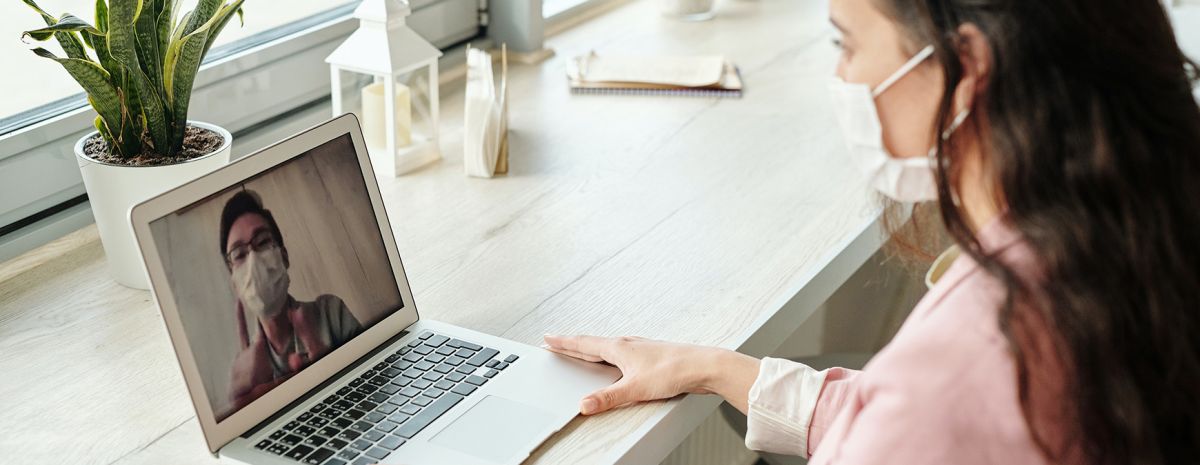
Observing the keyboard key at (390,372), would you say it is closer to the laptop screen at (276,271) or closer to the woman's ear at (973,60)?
the laptop screen at (276,271)

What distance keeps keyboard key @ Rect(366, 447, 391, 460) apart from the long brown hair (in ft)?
1.53

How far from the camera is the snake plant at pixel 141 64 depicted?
1.12 meters

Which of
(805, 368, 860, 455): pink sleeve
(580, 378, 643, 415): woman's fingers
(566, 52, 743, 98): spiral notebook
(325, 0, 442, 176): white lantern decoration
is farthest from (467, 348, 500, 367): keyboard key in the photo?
(566, 52, 743, 98): spiral notebook

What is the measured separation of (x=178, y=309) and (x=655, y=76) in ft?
3.69

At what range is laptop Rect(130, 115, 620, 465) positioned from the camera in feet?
2.98

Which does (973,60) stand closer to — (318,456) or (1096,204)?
(1096,204)

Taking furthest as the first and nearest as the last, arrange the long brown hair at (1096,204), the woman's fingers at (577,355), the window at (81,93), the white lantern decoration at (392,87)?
the white lantern decoration at (392,87)
the window at (81,93)
the woman's fingers at (577,355)
the long brown hair at (1096,204)

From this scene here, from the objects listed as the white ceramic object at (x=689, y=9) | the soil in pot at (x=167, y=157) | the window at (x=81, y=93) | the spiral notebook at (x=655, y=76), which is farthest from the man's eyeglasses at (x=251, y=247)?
the white ceramic object at (x=689, y=9)

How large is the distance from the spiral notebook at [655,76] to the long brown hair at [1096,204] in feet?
3.70

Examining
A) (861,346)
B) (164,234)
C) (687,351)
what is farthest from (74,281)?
(861,346)

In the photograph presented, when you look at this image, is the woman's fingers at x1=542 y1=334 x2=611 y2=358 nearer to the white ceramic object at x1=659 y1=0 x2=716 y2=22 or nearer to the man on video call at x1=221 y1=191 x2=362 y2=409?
the man on video call at x1=221 y1=191 x2=362 y2=409

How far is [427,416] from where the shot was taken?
3.18 ft

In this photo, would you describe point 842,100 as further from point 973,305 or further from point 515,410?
point 515,410

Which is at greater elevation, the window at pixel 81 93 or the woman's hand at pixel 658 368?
the window at pixel 81 93
